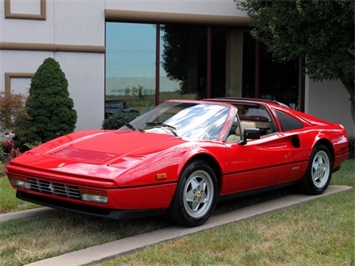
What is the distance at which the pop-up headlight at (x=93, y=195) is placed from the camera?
4.39m

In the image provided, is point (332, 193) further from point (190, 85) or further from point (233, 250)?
point (190, 85)

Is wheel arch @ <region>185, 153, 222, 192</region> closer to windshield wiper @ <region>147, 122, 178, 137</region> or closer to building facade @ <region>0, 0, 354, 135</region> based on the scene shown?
windshield wiper @ <region>147, 122, 178, 137</region>

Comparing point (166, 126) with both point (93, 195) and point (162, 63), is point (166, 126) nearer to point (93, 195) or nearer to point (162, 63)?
point (93, 195)

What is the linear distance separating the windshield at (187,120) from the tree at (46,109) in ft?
13.7

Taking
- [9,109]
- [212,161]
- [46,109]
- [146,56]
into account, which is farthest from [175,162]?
[146,56]

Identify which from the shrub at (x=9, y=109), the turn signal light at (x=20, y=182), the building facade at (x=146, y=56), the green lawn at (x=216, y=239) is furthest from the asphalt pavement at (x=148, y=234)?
the building facade at (x=146, y=56)

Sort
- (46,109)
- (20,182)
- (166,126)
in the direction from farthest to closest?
(46,109) < (166,126) < (20,182)

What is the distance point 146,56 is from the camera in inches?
481

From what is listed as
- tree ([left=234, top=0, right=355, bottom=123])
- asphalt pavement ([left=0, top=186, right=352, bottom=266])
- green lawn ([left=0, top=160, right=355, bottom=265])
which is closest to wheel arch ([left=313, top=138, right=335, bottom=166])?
asphalt pavement ([left=0, top=186, right=352, bottom=266])

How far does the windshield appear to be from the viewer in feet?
18.1

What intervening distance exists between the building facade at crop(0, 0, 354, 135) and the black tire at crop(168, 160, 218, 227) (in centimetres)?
665

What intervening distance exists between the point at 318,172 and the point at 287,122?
89 centimetres

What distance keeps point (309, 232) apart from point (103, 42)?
25.7 ft

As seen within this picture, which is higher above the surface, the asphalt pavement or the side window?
the side window
